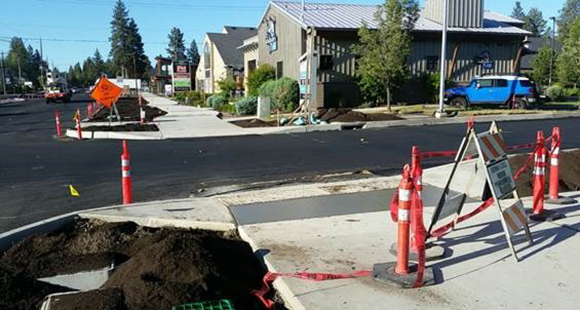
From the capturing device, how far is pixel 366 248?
596 cm

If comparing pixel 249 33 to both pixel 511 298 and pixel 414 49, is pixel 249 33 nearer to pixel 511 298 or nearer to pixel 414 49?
pixel 414 49

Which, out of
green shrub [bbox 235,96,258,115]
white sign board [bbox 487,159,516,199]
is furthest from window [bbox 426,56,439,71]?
white sign board [bbox 487,159,516,199]

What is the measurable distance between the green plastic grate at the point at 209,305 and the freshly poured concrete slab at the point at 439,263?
0.68m

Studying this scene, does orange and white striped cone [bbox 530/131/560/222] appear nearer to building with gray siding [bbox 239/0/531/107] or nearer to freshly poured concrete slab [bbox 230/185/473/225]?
freshly poured concrete slab [bbox 230/185/473/225]

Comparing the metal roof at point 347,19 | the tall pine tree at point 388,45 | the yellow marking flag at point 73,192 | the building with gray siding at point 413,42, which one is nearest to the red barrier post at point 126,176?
the yellow marking flag at point 73,192

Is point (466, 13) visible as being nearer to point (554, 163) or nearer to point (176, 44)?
point (554, 163)

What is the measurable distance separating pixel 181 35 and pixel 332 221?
156721 mm

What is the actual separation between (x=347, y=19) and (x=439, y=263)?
2958 cm

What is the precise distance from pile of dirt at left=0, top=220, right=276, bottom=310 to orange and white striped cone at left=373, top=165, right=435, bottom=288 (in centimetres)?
127

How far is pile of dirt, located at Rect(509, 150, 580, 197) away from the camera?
28.8 ft

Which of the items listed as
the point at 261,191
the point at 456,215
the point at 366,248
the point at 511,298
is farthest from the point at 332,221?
the point at 511,298

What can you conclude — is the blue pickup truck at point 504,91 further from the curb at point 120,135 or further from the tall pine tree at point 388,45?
the curb at point 120,135

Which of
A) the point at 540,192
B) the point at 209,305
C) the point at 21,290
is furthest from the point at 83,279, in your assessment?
the point at 540,192

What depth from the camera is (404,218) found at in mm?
4867
